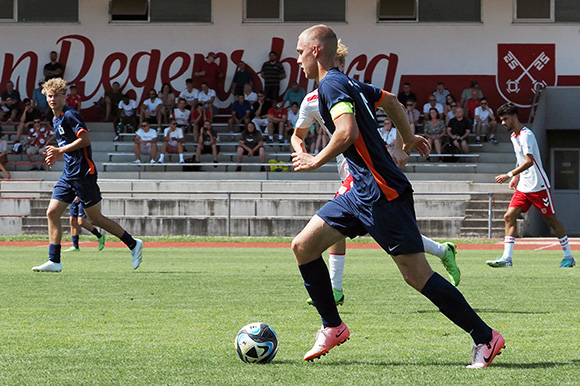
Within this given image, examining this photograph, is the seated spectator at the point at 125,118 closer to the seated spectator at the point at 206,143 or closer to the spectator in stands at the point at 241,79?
the seated spectator at the point at 206,143

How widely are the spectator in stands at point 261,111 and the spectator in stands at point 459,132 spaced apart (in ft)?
19.8

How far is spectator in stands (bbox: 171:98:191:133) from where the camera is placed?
29797 millimetres

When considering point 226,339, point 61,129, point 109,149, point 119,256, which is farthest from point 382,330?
point 109,149

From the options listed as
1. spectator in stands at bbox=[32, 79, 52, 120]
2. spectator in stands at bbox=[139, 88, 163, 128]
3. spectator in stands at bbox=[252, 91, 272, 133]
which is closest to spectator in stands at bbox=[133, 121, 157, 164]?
spectator in stands at bbox=[139, 88, 163, 128]

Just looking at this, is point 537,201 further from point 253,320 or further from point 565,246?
point 253,320

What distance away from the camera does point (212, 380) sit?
4992 mm

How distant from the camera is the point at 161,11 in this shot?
32531mm

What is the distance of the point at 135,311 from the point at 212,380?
3.29 metres

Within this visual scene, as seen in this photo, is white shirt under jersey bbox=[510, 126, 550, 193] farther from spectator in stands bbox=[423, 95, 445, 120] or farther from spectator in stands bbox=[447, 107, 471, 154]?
spectator in stands bbox=[423, 95, 445, 120]

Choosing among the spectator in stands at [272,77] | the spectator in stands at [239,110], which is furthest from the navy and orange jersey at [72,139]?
the spectator in stands at [272,77]

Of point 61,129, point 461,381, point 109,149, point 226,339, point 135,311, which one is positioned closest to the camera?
point 461,381

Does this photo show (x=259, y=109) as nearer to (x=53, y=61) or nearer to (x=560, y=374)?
(x=53, y=61)

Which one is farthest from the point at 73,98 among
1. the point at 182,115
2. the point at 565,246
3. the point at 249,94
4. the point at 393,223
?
the point at 393,223

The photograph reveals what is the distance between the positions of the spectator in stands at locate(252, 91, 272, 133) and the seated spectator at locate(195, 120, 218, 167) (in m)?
1.54
